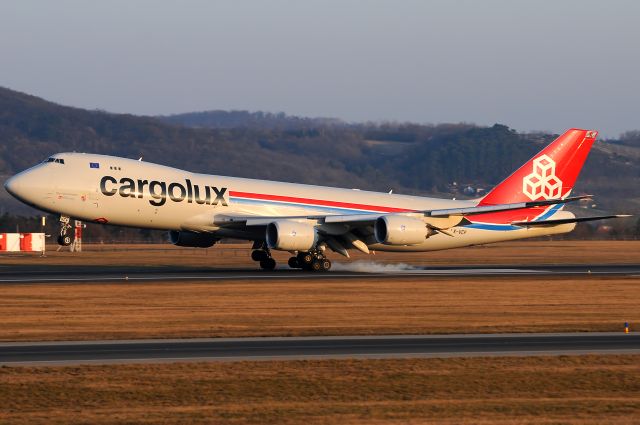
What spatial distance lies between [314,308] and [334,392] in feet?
49.1

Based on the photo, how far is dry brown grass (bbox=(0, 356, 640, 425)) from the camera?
16.0m

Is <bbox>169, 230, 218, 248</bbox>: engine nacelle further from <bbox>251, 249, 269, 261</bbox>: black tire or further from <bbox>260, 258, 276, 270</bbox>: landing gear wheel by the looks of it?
<bbox>260, 258, 276, 270</bbox>: landing gear wheel

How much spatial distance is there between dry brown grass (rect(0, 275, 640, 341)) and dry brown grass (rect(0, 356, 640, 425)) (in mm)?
6245

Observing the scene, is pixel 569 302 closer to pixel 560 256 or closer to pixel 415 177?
pixel 560 256

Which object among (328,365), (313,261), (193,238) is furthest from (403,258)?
(328,365)

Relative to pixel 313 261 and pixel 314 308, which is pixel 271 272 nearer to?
pixel 313 261

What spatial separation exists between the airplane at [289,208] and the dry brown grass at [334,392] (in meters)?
26.6

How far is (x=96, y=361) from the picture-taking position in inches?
830

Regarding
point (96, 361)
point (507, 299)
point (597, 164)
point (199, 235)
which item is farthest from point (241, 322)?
point (597, 164)

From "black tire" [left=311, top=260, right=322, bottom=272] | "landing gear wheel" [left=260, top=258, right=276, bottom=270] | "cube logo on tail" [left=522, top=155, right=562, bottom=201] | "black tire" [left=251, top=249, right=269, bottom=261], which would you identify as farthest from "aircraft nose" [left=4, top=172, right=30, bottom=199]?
"cube logo on tail" [left=522, top=155, right=562, bottom=201]

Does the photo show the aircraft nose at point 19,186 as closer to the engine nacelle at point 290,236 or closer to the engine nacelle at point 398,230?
the engine nacelle at point 290,236

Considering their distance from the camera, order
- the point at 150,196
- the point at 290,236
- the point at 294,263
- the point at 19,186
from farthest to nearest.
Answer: the point at 294,263 < the point at 150,196 < the point at 290,236 < the point at 19,186

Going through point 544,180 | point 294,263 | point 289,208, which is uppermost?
point 544,180

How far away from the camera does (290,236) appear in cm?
4694
